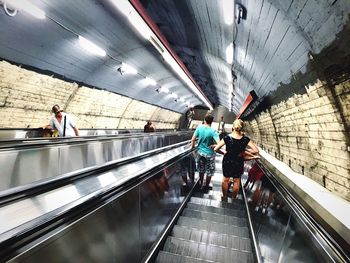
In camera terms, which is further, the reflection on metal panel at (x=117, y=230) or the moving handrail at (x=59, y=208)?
the reflection on metal panel at (x=117, y=230)

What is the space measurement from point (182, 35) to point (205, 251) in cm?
702

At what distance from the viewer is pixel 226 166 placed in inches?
198

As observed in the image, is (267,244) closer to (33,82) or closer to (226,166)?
(226,166)

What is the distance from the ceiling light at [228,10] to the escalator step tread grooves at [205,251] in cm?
351

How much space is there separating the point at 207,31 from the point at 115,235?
5823 millimetres

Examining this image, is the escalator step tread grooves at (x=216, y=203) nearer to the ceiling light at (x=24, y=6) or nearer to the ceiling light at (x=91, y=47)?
the ceiling light at (x=24, y=6)

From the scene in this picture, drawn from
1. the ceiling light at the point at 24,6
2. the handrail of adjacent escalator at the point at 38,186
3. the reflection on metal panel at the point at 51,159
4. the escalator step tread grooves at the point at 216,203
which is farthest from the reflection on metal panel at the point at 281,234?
the ceiling light at the point at 24,6

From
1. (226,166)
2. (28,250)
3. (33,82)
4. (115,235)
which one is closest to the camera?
(28,250)

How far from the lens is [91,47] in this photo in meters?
7.04

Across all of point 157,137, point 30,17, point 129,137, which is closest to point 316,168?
point 129,137

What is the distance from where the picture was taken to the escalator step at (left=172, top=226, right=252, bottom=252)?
3650mm

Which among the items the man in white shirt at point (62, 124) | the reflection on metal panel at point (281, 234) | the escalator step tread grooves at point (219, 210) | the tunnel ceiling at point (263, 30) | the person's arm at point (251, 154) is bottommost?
the escalator step tread grooves at point (219, 210)

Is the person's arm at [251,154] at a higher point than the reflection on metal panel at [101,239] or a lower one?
higher

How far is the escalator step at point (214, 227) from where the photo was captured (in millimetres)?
4039
